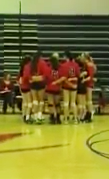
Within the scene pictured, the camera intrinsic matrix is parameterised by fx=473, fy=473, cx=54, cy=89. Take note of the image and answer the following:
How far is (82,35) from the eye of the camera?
15148mm

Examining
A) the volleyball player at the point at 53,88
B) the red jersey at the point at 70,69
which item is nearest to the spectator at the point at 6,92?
the volleyball player at the point at 53,88

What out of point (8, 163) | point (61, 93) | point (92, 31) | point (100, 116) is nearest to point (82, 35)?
point (92, 31)

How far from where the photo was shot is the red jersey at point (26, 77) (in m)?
10.8

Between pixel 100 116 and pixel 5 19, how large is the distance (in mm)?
4750

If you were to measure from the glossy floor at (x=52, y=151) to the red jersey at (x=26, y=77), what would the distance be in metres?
0.89

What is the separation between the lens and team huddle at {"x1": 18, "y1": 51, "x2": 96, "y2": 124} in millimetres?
10664

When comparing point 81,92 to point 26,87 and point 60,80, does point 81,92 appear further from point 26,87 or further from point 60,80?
point 26,87

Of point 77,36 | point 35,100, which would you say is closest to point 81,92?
point 35,100

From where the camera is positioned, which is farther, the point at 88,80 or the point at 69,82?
the point at 88,80

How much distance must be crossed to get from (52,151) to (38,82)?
3155 mm

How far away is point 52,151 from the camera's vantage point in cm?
781

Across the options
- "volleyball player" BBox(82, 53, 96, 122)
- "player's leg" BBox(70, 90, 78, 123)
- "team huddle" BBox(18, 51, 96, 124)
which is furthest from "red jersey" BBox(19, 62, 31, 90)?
"volleyball player" BBox(82, 53, 96, 122)

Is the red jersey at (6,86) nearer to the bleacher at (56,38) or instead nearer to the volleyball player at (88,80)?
the bleacher at (56,38)

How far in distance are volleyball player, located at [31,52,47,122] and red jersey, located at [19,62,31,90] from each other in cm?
13
